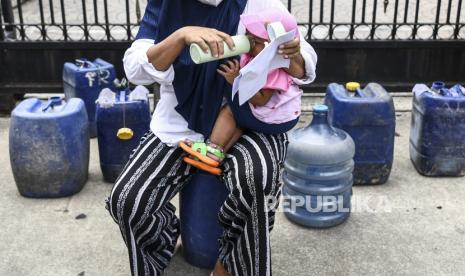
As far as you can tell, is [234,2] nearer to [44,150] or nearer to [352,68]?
[44,150]

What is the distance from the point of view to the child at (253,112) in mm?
2291

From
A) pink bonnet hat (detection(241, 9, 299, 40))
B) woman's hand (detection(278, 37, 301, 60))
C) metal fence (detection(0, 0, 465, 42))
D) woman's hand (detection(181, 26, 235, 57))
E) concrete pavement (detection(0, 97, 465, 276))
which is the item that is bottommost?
concrete pavement (detection(0, 97, 465, 276))

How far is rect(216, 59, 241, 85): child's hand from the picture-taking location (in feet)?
7.57

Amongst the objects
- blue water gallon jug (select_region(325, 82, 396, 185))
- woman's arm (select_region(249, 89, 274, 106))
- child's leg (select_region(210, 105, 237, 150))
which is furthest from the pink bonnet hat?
blue water gallon jug (select_region(325, 82, 396, 185))

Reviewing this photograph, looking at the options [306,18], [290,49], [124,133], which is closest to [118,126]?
[124,133]

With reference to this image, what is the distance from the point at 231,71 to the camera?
2309 millimetres

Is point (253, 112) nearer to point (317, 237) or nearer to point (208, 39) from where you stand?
point (208, 39)

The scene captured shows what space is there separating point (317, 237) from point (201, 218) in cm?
76

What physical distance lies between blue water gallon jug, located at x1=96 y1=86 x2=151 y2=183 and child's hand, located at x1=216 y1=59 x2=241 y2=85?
1.48 meters

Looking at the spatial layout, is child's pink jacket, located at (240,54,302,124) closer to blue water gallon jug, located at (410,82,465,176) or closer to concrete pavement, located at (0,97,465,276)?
concrete pavement, located at (0,97,465,276)

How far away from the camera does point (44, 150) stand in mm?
3475

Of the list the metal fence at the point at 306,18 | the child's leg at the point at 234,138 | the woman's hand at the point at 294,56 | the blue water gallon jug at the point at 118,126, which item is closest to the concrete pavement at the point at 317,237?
the blue water gallon jug at the point at 118,126

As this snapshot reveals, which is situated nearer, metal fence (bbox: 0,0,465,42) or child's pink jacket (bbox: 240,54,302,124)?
child's pink jacket (bbox: 240,54,302,124)

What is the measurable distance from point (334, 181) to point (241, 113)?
1.08m
